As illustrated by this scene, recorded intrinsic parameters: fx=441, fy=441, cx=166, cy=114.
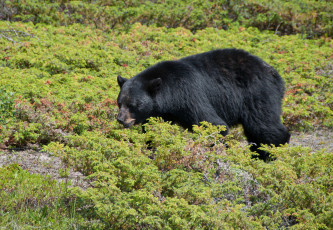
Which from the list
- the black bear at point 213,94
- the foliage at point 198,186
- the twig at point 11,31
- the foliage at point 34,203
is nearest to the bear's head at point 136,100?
the black bear at point 213,94

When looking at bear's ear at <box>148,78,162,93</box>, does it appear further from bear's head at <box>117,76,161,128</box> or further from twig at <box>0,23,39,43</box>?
twig at <box>0,23,39,43</box>

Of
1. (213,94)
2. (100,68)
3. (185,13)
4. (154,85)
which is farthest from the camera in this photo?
(185,13)

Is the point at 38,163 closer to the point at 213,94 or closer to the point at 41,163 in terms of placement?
the point at 41,163

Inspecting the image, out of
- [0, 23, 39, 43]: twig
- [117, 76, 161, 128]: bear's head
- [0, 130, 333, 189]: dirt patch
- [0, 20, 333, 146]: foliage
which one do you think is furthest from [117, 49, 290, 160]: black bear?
[0, 23, 39, 43]: twig

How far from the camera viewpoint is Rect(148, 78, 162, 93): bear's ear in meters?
6.58

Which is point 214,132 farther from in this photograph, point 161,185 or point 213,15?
point 213,15

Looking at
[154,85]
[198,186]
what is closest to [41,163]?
[154,85]

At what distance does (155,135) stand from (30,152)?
2.16m

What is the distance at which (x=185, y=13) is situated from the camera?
13.8 m

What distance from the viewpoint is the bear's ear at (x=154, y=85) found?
658cm

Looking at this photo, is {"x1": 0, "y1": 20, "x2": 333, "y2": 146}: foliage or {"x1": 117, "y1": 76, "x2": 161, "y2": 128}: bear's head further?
{"x1": 0, "y1": 20, "x2": 333, "y2": 146}: foliage

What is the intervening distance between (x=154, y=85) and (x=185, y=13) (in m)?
7.65

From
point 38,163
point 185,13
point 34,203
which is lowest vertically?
point 38,163

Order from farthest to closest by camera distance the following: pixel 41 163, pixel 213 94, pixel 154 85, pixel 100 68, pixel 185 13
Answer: pixel 185 13 → pixel 100 68 → pixel 213 94 → pixel 154 85 → pixel 41 163
